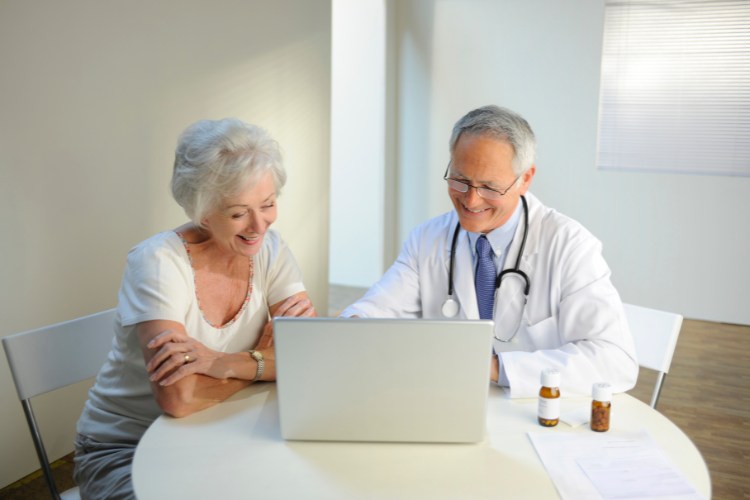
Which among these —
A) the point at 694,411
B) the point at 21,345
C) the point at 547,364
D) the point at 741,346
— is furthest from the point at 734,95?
the point at 21,345

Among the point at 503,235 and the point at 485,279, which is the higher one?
the point at 503,235

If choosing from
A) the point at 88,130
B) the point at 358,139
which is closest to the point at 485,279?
the point at 88,130

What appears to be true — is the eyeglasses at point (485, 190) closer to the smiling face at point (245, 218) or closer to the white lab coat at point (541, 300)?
the white lab coat at point (541, 300)

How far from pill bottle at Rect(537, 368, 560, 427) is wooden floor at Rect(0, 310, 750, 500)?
4.89ft

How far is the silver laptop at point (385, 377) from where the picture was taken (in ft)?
4.17

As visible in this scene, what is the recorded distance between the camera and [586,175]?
5078 mm

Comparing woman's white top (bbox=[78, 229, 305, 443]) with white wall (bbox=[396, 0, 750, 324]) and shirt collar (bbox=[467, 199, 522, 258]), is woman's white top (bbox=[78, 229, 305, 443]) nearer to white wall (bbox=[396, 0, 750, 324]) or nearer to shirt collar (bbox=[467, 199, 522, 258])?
shirt collar (bbox=[467, 199, 522, 258])

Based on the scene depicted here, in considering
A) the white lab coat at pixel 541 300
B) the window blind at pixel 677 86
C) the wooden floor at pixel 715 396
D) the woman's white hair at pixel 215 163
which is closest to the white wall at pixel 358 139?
the window blind at pixel 677 86

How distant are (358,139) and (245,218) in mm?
3739

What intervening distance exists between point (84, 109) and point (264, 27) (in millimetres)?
1274

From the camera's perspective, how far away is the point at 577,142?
5062 mm

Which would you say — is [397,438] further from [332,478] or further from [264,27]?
[264,27]

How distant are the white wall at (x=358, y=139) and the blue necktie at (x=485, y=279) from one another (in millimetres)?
3457

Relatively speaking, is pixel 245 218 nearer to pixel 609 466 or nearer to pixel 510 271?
pixel 510 271
